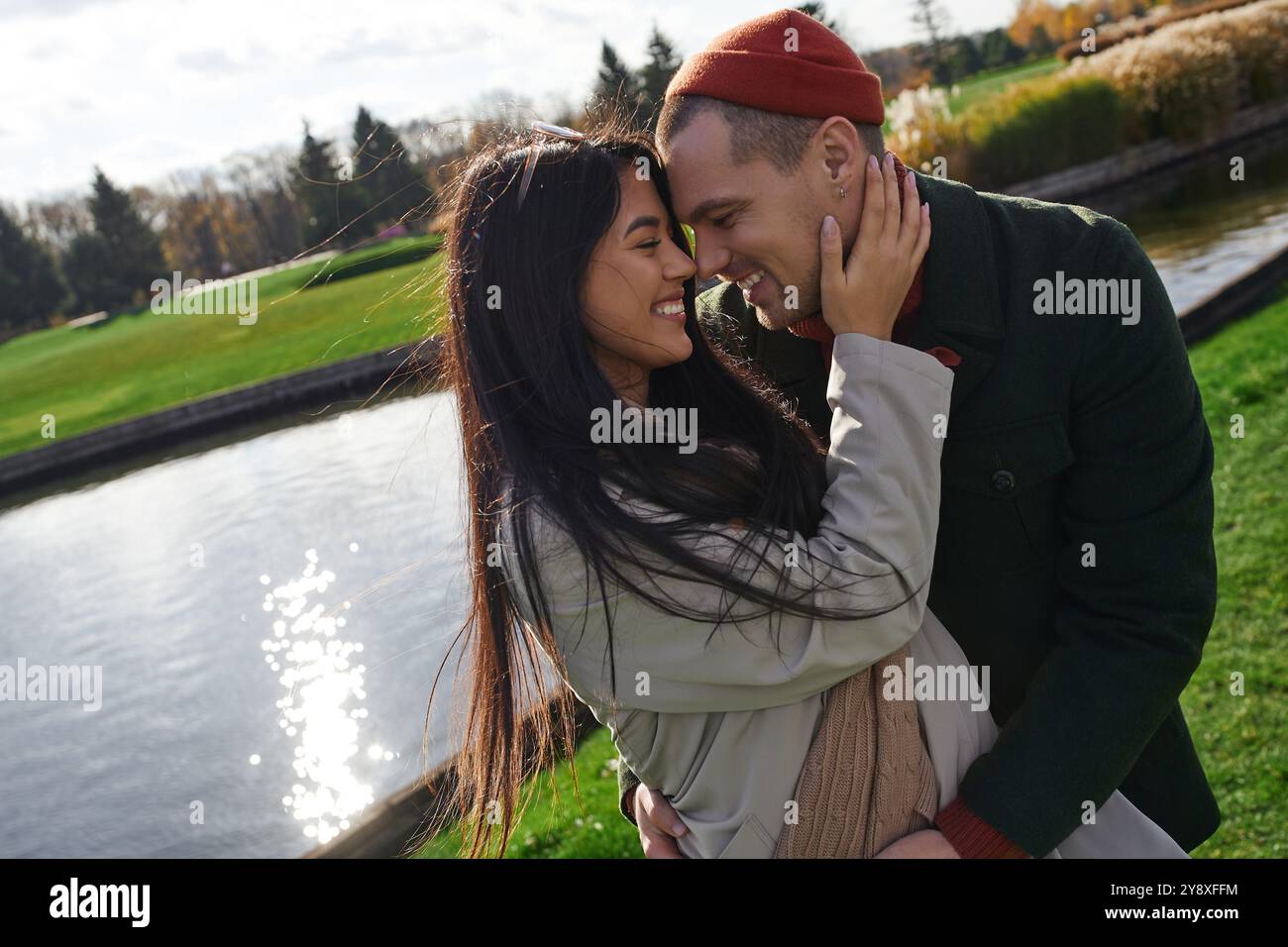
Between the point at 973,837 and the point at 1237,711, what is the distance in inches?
127

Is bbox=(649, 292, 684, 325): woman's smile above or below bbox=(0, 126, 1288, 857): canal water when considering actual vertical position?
above

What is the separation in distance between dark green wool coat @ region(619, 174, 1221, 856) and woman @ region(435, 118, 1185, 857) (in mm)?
129

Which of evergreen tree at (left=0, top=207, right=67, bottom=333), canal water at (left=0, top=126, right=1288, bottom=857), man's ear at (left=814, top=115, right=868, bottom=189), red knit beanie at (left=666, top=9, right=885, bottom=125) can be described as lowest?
canal water at (left=0, top=126, right=1288, bottom=857)

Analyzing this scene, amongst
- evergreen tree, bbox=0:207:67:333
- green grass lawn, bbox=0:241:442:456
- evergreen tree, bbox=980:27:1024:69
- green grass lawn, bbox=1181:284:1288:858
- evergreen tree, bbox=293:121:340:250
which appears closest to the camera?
green grass lawn, bbox=1181:284:1288:858

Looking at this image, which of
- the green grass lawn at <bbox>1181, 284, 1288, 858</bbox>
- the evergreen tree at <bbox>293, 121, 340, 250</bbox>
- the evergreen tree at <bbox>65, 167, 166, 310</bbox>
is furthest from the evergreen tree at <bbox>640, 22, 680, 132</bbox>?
the evergreen tree at <bbox>65, 167, 166, 310</bbox>

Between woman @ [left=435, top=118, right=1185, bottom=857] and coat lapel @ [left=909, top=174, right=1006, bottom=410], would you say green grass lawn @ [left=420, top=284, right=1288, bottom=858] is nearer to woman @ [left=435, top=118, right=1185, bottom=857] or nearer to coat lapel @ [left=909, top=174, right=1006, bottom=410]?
woman @ [left=435, top=118, right=1185, bottom=857]

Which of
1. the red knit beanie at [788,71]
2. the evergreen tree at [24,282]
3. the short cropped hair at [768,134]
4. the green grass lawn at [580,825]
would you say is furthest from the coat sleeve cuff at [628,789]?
the evergreen tree at [24,282]

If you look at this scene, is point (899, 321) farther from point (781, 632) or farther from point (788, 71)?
point (781, 632)

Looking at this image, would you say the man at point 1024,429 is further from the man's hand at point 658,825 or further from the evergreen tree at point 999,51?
the evergreen tree at point 999,51

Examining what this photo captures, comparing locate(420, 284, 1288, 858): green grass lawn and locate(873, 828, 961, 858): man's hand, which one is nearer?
locate(873, 828, 961, 858): man's hand

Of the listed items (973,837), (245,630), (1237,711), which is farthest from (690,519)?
(245,630)

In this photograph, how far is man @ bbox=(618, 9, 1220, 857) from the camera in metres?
2.04

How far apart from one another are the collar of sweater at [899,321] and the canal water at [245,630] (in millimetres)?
930
